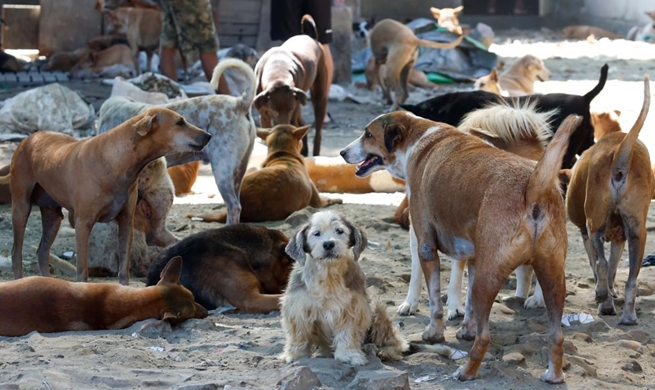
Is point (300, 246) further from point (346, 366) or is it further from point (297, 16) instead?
point (297, 16)

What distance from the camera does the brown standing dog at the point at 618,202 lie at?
Answer: 18.4ft

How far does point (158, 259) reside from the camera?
611 centimetres

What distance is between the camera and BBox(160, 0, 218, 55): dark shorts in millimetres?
12617

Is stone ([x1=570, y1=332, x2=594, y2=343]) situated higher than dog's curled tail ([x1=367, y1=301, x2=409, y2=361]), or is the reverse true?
dog's curled tail ([x1=367, y1=301, x2=409, y2=361])

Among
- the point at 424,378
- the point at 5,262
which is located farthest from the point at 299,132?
the point at 424,378

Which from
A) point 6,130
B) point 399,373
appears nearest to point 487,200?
point 399,373

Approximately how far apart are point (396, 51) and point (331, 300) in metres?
12.2

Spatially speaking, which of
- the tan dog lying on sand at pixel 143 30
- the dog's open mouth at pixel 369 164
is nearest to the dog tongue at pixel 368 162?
the dog's open mouth at pixel 369 164

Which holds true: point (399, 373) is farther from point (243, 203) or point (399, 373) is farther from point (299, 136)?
point (299, 136)

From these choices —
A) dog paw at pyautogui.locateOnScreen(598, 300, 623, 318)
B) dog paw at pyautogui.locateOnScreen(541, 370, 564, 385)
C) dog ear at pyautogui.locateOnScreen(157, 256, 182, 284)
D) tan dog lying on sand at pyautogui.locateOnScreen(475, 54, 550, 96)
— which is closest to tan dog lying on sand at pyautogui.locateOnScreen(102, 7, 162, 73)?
tan dog lying on sand at pyautogui.locateOnScreen(475, 54, 550, 96)

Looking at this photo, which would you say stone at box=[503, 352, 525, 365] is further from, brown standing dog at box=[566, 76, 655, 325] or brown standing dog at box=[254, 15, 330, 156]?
brown standing dog at box=[254, 15, 330, 156]

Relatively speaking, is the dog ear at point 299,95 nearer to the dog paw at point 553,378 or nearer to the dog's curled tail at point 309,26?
the dog's curled tail at point 309,26

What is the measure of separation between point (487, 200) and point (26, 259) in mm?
4106

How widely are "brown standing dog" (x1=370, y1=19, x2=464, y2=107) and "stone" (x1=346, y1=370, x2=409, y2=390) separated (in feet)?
38.5
